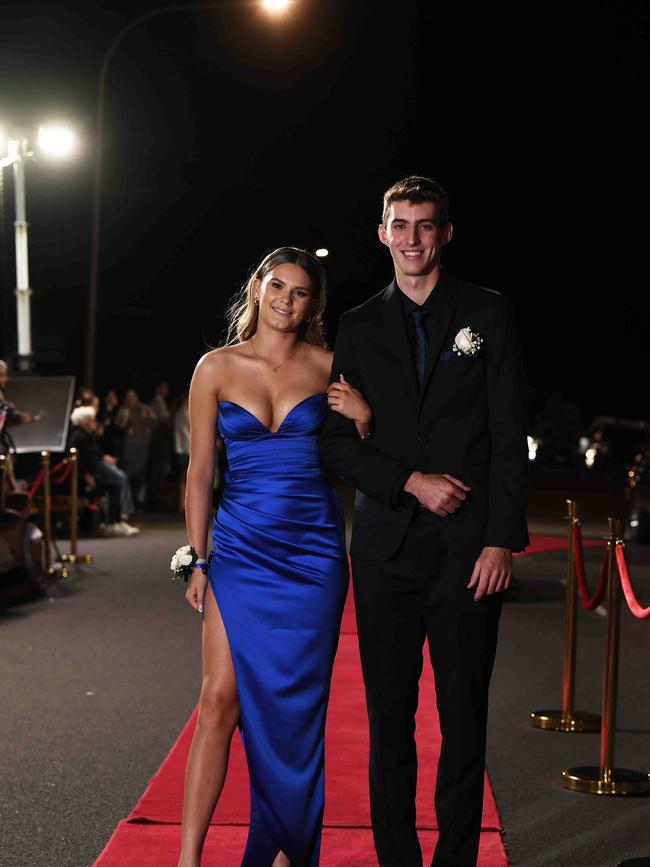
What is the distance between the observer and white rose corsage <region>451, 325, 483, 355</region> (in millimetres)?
4043

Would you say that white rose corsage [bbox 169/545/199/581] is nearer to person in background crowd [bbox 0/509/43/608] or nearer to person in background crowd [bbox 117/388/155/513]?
person in background crowd [bbox 0/509/43/608]

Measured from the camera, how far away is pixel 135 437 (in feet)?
65.4

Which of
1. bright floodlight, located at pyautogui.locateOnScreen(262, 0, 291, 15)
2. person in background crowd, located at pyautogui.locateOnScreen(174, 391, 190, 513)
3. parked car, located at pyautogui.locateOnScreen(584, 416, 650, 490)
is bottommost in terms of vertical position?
parked car, located at pyautogui.locateOnScreen(584, 416, 650, 490)

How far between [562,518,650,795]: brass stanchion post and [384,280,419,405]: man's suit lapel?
7.87ft

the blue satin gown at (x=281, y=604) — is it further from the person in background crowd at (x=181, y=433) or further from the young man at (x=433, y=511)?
the person in background crowd at (x=181, y=433)

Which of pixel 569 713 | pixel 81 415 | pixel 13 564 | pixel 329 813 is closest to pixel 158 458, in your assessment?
pixel 81 415

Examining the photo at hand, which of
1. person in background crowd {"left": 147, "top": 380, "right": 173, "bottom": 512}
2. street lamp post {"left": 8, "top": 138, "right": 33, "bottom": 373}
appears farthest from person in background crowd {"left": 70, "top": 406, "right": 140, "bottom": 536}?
person in background crowd {"left": 147, "top": 380, "right": 173, "bottom": 512}

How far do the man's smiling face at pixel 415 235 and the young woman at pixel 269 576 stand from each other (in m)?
0.45

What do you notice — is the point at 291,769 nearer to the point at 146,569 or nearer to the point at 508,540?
the point at 508,540

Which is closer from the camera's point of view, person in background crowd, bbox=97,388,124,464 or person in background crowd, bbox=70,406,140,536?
person in background crowd, bbox=70,406,140,536

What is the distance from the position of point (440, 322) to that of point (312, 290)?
0.71 metres

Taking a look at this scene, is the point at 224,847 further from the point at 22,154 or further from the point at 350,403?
the point at 22,154

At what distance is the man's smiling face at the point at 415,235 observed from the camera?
4.14 meters

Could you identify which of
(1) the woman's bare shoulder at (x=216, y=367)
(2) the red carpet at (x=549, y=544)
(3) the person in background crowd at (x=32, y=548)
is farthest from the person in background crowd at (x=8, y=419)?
(1) the woman's bare shoulder at (x=216, y=367)
